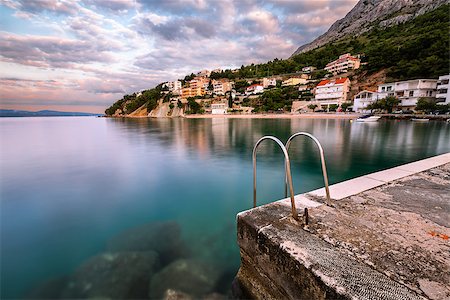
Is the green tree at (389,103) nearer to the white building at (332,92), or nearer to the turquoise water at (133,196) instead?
the white building at (332,92)

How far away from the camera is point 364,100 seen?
154ft

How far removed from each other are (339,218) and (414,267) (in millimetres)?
801

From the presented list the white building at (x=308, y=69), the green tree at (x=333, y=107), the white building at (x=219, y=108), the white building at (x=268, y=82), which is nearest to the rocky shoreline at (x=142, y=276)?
the green tree at (x=333, y=107)

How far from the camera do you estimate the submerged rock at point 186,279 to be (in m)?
3.20

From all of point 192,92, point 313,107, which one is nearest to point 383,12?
point 313,107

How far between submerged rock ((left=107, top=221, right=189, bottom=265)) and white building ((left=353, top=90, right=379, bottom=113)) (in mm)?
52994

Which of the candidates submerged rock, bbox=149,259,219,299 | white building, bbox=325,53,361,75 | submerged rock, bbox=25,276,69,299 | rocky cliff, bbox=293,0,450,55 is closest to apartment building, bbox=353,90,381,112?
white building, bbox=325,53,361,75

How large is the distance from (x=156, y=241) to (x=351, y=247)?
3.73m

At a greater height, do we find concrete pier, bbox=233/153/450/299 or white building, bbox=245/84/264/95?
white building, bbox=245/84/264/95

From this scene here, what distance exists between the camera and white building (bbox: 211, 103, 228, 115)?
71.2 m

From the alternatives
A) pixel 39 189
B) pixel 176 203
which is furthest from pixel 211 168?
pixel 39 189

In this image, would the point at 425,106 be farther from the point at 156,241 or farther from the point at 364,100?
the point at 156,241

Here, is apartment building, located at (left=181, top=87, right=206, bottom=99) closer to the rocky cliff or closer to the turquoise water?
the turquoise water

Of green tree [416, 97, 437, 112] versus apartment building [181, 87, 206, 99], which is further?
apartment building [181, 87, 206, 99]
